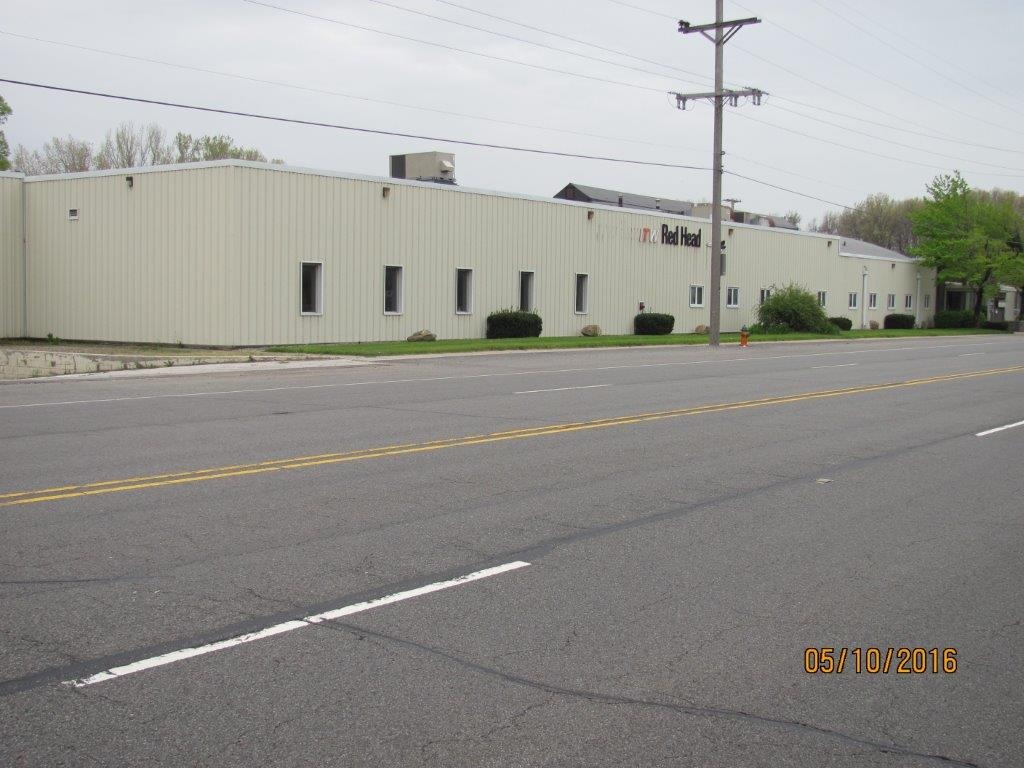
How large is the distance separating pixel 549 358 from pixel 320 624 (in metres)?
25.2

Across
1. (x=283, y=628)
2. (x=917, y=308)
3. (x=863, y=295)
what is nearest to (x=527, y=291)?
(x=863, y=295)

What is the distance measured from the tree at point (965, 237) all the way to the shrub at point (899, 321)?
604cm

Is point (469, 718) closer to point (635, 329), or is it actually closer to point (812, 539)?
point (812, 539)

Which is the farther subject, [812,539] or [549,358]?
[549,358]

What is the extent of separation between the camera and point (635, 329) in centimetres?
4672

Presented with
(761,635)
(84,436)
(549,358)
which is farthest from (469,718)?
(549,358)

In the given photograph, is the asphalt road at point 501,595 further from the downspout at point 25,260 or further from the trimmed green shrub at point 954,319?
the trimmed green shrub at point 954,319

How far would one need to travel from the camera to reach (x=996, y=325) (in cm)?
7706

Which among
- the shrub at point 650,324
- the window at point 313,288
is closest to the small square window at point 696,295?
the shrub at point 650,324

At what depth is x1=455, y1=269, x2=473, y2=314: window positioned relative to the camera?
39062 mm

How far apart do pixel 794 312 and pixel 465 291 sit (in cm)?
2090
